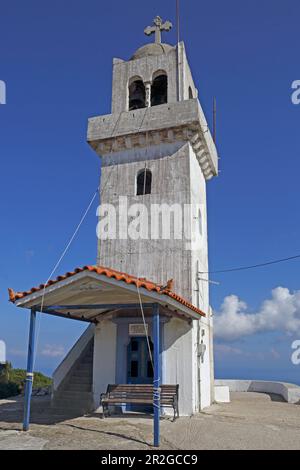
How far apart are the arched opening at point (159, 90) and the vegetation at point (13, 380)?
13.6 m

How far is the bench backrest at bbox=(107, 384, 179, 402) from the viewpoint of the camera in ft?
35.9

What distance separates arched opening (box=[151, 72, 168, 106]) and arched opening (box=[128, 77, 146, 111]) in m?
0.42

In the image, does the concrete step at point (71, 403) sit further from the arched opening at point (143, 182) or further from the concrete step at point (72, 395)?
the arched opening at point (143, 182)

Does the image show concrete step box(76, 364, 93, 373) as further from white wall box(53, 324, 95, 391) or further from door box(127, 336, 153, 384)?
door box(127, 336, 153, 384)

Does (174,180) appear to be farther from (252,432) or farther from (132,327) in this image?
(252,432)

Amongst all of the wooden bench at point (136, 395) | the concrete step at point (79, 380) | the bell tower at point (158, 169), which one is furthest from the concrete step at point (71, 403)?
the bell tower at point (158, 169)

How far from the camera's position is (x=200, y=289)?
14391 mm

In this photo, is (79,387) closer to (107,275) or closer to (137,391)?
(137,391)

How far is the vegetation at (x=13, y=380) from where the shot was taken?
17.9 metres

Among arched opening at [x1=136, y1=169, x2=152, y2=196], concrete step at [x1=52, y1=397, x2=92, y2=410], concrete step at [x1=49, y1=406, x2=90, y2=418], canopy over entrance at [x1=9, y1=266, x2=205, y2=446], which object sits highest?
arched opening at [x1=136, y1=169, x2=152, y2=196]

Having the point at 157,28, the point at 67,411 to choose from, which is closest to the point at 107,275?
the point at 67,411

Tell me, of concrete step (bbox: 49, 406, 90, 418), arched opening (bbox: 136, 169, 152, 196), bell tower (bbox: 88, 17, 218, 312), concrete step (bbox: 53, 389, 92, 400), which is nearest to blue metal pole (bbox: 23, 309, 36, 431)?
concrete step (bbox: 49, 406, 90, 418)

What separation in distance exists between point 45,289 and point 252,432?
582 centimetres

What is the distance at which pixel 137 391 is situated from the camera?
36.0ft
